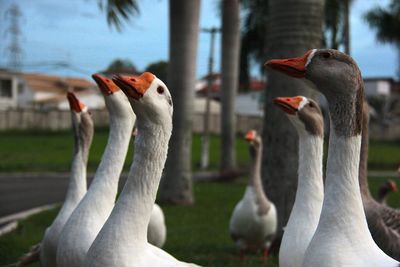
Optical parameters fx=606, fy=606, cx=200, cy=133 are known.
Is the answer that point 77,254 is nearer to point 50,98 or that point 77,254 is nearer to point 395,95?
point 395,95

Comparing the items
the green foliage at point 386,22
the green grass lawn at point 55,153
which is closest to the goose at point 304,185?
the green grass lawn at point 55,153

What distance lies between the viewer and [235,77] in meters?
18.5

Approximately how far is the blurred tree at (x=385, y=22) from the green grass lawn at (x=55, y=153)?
7.22 meters

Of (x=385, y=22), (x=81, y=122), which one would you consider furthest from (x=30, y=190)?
(x=385, y=22)

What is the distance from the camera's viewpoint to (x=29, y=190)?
17141 millimetres

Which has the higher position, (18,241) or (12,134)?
(18,241)

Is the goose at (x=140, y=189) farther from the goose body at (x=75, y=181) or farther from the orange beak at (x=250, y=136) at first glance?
the orange beak at (x=250, y=136)

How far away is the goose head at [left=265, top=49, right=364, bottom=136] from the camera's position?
3.26m

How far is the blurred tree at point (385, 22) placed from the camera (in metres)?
40.4

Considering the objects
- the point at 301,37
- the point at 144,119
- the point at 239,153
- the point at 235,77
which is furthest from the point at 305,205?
the point at 239,153

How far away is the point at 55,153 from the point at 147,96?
2761 cm

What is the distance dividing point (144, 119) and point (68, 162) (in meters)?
23.3

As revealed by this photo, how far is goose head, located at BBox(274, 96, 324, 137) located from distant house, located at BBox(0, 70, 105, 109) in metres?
49.9

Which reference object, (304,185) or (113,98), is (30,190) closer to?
(113,98)
